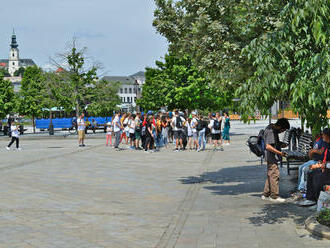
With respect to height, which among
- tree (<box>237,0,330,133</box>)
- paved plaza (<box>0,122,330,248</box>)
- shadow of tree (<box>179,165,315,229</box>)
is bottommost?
paved plaza (<box>0,122,330,248</box>)

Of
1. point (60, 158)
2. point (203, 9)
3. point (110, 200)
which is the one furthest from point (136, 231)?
point (60, 158)

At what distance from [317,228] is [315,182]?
2.08 m

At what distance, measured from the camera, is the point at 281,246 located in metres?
6.28

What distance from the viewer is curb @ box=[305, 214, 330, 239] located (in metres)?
6.64

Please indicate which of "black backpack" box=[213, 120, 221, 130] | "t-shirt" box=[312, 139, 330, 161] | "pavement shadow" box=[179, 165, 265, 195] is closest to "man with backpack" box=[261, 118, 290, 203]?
"t-shirt" box=[312, 139, 330, 161]

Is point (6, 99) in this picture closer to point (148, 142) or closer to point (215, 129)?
point (148, 142)

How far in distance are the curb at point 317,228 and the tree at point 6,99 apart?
50514mm

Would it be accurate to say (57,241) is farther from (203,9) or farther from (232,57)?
(203,9)

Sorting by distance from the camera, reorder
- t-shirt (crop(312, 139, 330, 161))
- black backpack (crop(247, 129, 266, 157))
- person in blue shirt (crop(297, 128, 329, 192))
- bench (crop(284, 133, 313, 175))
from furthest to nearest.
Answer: bench (crop(284, 133, 313, 175)) < black backpack (crop(247, 129, 266, 157)) < person in blue shirt (crop(297, 128, 329, 192)) < t-shirt (crop(312, 139, 330, 161))

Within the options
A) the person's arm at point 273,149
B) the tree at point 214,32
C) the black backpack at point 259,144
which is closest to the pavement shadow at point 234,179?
the black backpack at point 259,144

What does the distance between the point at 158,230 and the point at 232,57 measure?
4.36 m

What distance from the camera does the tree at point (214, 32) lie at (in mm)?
9688

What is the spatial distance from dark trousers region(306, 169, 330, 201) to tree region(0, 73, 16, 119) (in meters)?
→ 49.0

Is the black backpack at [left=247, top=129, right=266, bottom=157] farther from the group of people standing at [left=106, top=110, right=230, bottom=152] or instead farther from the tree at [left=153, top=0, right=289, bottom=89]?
the group of people standing at [left=106, top=110, right=230, bottom=152]
